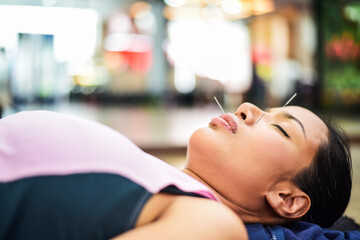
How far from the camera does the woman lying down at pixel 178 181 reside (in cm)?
77

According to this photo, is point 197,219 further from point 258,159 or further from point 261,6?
point 261,6

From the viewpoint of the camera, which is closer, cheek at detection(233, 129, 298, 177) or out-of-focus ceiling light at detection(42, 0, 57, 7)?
cheek at detection(233, 129, 298, 177)

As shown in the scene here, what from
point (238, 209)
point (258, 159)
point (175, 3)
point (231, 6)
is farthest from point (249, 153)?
point (175, 3)

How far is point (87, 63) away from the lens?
1295 centimetres

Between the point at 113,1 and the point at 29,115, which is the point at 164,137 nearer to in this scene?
the point at 29,115

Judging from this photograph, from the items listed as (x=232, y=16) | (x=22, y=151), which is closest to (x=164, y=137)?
(x=22, y=151)

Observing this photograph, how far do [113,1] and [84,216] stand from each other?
1189 cm

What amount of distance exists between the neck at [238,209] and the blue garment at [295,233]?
2cm

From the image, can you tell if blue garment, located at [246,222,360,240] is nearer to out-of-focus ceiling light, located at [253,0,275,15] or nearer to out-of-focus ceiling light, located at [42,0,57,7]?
out-of-focus ceiling light, located at [253,0,275,15]

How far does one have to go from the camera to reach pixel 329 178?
1.06m

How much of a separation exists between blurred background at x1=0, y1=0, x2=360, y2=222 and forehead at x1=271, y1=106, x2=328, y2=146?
750 cm

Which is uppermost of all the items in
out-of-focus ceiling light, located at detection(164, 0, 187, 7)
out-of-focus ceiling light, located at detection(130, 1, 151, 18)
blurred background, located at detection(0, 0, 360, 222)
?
out-of-focus ceiling light, located at detection(164, 0, 187, 7)

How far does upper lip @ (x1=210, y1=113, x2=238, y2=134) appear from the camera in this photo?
3.32 ft

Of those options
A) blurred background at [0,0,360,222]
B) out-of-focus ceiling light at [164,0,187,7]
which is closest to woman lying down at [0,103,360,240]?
blurred background at [0,0,360,222]
